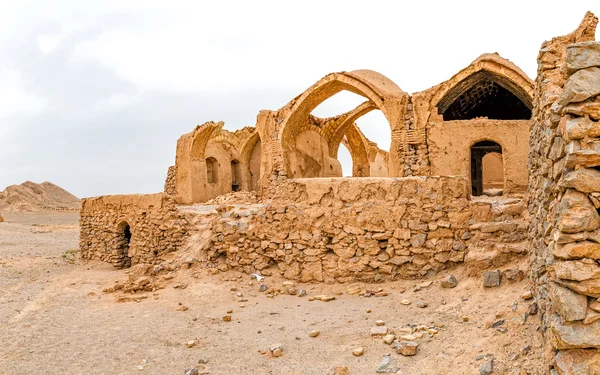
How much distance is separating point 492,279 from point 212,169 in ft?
56.1

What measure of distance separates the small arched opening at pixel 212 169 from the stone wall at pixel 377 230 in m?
13.4

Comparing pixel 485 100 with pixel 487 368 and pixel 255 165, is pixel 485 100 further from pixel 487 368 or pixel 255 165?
pixel 487 368

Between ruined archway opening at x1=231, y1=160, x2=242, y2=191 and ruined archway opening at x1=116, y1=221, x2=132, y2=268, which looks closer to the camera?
ruined archway opening at x1=116, y1=221, x2=132, y2=268

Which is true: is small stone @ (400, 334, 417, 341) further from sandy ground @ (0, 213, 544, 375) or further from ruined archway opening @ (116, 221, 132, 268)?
ruined archway opening @ (116, 221, 132, 268)

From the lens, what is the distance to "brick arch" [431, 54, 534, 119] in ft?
41.0

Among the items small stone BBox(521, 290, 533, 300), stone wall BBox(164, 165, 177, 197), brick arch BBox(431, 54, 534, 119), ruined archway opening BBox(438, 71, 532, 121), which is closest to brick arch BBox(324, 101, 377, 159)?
ruined archway opening BBox(438, 71, 532, 121)

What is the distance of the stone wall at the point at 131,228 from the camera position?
914 centimetres

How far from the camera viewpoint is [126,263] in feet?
34.0

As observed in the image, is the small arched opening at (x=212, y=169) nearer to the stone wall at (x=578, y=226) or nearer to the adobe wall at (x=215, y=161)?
the adobe wall at (x=215, y=161)

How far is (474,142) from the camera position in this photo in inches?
420

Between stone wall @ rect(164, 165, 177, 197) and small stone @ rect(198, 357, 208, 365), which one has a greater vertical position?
stone wall @ rect(164, 165, 177, 197)

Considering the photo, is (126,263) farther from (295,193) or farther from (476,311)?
(476,311)

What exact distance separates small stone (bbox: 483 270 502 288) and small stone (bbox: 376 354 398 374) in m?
1.68

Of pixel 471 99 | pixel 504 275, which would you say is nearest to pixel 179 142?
pixel 471 99
